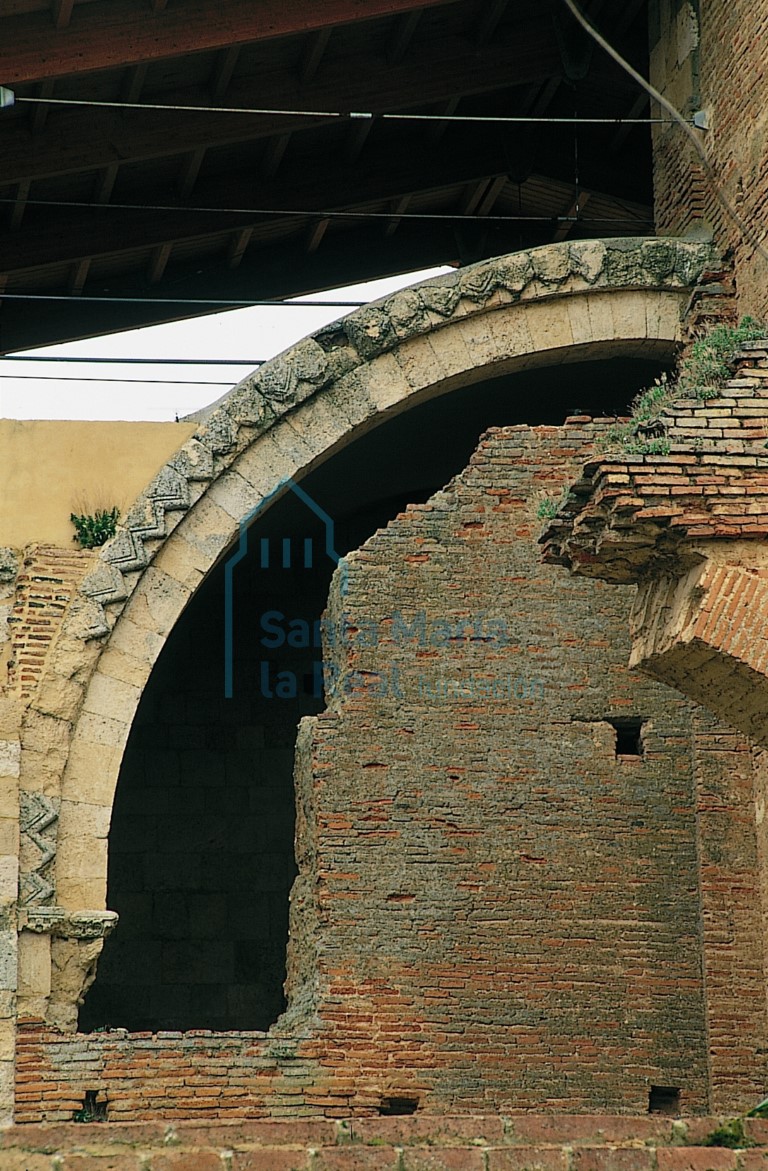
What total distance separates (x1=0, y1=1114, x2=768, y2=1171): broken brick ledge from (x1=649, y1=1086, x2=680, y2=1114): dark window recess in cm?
443

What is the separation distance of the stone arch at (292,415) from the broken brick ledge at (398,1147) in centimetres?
462

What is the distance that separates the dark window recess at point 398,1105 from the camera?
41.4 feet

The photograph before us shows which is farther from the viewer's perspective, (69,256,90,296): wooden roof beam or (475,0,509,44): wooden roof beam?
(69,256,90,296): wooden roof beam

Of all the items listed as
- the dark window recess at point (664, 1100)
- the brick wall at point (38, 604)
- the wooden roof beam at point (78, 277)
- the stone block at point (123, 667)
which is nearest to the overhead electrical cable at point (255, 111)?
the wooden roof beam at point (78, 277)

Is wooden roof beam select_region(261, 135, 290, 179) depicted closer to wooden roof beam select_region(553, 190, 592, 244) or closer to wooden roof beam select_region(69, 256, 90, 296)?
wooden roof beam select_region(69, 256, 90, 296)

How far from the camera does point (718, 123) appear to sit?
14.1 metres

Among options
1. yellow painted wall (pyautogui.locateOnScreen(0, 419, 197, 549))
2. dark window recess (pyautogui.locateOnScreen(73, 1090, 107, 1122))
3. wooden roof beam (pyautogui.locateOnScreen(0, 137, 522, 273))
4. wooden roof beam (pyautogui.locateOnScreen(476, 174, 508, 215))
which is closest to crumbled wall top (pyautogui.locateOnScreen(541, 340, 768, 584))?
dark window recess (pyautogui.locateOnScreen(73, 1090, 107, 1122))

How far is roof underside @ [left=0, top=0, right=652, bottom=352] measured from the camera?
14.1 metres

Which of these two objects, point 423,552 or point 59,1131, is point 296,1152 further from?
point 423,552

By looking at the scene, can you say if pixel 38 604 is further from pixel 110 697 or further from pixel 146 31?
pixel 146 31

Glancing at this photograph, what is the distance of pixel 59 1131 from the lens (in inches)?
307

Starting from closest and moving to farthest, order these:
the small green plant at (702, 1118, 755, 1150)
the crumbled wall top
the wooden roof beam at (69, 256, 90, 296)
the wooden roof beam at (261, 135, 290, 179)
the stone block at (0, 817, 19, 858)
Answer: the small green plant at (702, 1118, 755, 1150) → the crumbled wall top → the stone block at (0, 817, 19, 858) → the wooden roof beam at (261, 135, 290, 179) → the wooden roof beam at (69, 256, 90, 296)

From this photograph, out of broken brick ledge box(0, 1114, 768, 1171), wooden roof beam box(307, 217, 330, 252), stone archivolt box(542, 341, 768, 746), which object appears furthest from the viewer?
wooden roof beam box(307, 217, 330, 252)

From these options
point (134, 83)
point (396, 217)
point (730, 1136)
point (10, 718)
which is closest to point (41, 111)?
point (134, 83)
